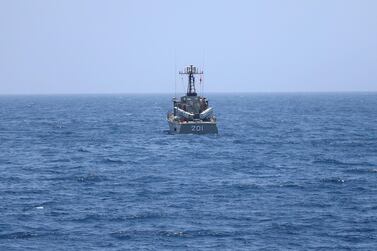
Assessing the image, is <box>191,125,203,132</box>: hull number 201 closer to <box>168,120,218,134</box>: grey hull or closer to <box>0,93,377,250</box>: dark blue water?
<box>168,120,218,134</box>: grey hull

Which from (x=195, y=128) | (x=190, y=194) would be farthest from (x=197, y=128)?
(x=190, y=194)

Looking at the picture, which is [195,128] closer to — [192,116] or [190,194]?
[192,116]

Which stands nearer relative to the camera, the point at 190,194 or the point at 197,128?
the point at 190,194

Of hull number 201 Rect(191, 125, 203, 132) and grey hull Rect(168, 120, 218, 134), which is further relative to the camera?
hull number 201 Rect(191, 125, 203, 132)

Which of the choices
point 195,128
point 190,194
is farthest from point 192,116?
point 190,194

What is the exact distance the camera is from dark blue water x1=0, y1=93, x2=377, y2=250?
38219 millimetres

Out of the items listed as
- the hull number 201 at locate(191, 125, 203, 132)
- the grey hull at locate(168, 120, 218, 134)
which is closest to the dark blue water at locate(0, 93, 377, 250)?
the hull number 201 at locate(191, 125, 203, 132)

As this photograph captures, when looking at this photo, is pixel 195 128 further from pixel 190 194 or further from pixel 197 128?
pixel 190 194

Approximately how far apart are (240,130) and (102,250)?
266 ft

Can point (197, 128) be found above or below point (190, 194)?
above

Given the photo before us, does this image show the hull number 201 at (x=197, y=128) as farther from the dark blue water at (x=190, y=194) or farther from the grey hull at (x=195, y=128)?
the dark blue water at (x=190, y=194)

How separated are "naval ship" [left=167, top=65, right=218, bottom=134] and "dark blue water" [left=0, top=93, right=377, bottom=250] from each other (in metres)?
2.42

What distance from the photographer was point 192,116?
95312 millimetres

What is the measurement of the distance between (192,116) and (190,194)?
146 feet
